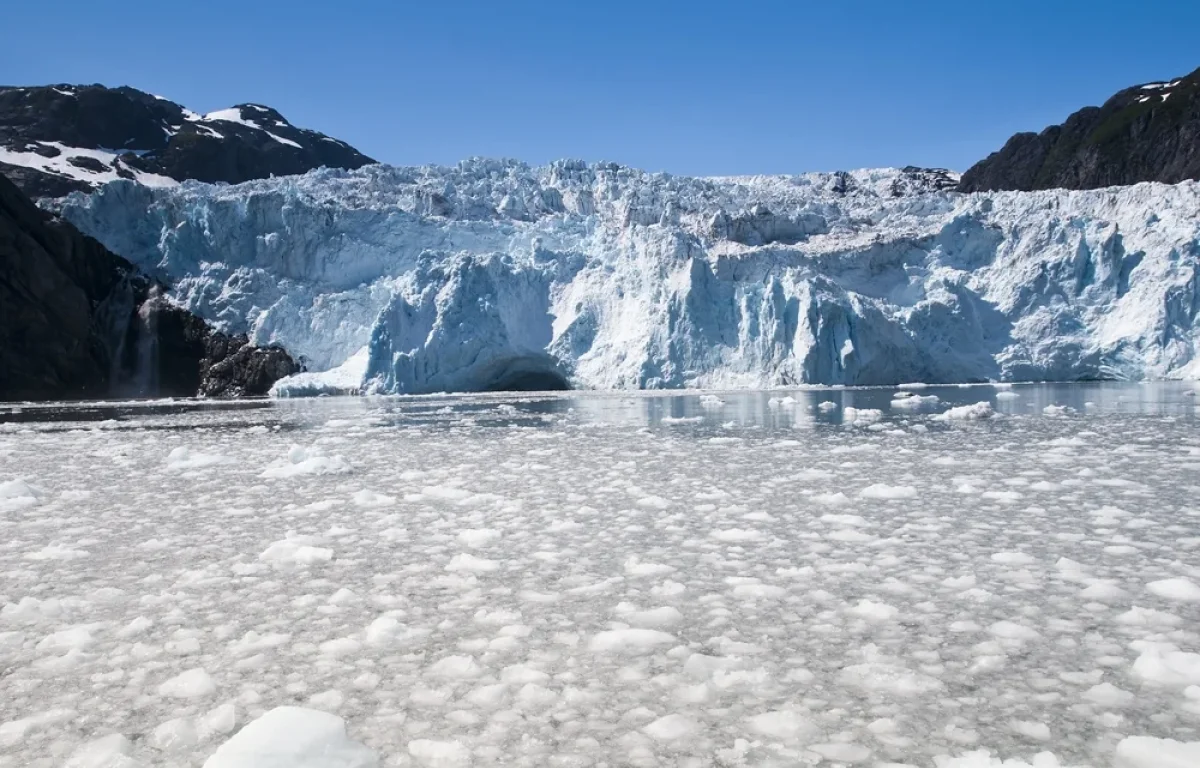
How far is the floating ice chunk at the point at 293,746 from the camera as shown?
1.77 metres

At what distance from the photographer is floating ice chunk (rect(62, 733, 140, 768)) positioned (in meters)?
1.83

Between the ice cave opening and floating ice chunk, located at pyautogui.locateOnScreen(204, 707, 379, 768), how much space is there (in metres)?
25.3

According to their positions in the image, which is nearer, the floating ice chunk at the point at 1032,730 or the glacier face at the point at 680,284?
the floating ice chunk at the point at 1032,730

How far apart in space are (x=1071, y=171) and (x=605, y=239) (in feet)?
142

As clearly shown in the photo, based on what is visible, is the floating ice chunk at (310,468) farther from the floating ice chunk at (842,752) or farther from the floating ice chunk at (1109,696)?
the floating ice chunk at (1109,696)

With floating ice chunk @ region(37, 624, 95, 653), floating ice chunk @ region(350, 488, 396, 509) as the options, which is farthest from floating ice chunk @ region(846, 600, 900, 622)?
floating ice chunk @ region(350, 488, 396, 509)

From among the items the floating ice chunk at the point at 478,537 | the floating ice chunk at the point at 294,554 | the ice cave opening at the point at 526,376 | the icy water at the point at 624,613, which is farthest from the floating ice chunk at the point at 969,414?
the ice cave opening at the point at 526,376

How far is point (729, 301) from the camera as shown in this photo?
26.3 m

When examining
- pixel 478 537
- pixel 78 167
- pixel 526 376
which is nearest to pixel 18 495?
pixel 478 537

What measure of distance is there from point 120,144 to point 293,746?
73323 mm

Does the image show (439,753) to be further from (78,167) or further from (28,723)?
(78,167)

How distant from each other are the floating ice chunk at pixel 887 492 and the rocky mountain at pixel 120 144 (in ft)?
181

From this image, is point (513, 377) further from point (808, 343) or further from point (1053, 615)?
point (1053, 615)

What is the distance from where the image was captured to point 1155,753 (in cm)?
176
